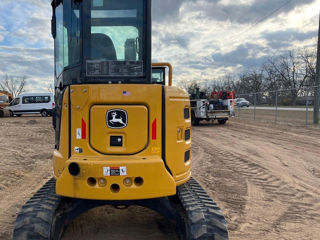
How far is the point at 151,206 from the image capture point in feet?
11.4

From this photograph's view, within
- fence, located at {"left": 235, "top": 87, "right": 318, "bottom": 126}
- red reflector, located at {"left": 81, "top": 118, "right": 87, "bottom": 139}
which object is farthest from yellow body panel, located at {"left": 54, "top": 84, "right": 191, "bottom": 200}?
fence, located at {"left": 235, "top": 87, "right": 318, "bottom": 126}

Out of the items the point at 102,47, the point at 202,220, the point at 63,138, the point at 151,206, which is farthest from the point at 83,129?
the point at 202,220

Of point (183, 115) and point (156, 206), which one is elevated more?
point (183, 115)

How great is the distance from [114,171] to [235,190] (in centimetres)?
351

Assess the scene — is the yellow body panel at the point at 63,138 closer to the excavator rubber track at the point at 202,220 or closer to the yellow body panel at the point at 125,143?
the yellow body panel at the point at 125,143

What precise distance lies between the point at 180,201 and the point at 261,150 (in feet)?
23.1

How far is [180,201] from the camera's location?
3391 millimetres

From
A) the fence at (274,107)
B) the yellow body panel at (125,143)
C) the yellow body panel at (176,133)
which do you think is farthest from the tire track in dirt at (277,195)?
the fence at (274,107)

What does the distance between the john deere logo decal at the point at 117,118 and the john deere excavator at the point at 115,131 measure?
0.4 inches

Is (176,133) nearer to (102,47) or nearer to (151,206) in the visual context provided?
(151,206)

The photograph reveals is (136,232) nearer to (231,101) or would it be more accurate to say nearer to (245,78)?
(231,101)

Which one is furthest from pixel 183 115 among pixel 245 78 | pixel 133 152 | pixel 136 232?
pixel 245 78

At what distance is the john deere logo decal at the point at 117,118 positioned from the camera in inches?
117

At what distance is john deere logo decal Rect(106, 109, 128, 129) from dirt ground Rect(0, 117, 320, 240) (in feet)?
5.40
